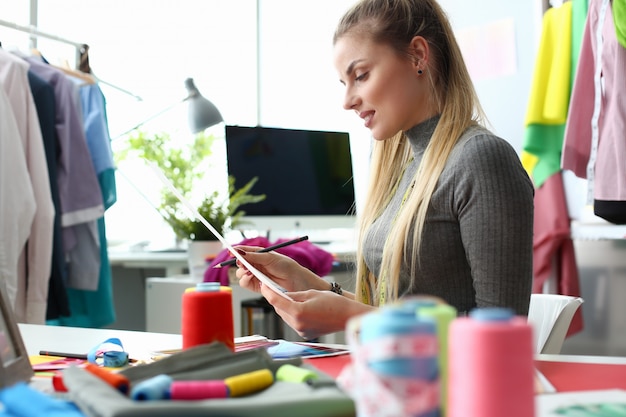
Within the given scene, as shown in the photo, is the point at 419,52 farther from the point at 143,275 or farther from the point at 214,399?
the point at 143,275

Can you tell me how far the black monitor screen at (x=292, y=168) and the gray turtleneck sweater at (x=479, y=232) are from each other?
1398 mm

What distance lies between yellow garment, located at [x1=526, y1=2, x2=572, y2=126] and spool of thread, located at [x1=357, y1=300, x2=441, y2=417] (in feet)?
7.30

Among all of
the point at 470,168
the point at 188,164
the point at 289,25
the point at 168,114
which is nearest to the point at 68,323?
the point at 188,164

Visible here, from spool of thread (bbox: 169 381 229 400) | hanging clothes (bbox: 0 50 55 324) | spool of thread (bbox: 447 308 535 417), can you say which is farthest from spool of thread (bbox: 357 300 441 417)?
hanging clothes (bbox: 0 50 55 324)

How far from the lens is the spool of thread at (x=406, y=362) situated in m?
0.48

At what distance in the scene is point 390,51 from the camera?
1.37 meters

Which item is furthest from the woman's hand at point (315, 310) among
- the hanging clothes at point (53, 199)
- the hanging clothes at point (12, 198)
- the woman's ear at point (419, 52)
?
the hanging clothes at point (53, 199)

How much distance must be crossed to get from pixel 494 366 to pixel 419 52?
3.20 ft

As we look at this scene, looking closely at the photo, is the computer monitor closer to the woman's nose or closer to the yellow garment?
the yellow garment

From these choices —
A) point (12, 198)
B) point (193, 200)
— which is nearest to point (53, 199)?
point (12, 198)

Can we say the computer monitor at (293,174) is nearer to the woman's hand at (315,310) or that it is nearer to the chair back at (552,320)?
the chair back at (552,320)

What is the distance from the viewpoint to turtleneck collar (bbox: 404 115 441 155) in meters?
1.42

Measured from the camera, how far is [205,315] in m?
0.90

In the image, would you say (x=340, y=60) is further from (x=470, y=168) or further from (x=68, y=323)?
(x=68, y=323)
